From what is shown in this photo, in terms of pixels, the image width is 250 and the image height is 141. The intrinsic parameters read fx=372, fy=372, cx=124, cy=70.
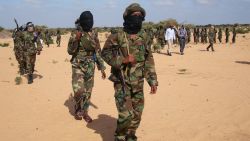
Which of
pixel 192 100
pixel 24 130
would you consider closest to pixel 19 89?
pixel 24 130

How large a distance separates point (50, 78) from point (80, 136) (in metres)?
7.36

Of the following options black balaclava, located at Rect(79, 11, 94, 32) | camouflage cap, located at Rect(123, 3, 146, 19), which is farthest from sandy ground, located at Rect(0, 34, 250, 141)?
camouflage cap, located at Rect(123, 3, 146, 19)

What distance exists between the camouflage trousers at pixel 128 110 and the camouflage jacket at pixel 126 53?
130 mm

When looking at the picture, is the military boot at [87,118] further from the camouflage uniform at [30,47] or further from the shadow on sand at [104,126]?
the camouflage uniform at [30,47]

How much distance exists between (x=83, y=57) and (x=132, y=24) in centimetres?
235

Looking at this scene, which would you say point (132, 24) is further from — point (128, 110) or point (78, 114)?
point (78, 114)

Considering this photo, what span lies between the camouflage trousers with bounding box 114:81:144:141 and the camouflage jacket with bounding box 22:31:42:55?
22.8ft

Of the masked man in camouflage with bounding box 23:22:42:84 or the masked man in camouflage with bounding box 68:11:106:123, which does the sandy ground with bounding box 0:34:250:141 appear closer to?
the masked man in camouflage with bounding box 68:11:106:123

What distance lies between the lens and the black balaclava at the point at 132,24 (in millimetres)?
5129

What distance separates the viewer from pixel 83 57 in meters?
7.29

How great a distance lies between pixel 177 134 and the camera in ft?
20.7

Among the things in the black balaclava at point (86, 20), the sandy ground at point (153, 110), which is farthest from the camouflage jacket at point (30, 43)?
the black balaclava at point (86, 20)

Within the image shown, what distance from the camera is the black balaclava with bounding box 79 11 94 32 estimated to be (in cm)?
716

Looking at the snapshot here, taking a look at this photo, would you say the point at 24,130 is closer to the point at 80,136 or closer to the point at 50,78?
the point at 80,136
